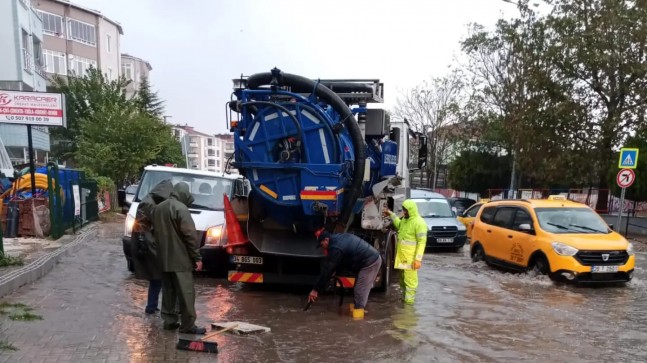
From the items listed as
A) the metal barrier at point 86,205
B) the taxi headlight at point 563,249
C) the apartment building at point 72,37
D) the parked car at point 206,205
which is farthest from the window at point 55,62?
the taxi headlight at point 563,249

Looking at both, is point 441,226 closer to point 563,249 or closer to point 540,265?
point 540,265

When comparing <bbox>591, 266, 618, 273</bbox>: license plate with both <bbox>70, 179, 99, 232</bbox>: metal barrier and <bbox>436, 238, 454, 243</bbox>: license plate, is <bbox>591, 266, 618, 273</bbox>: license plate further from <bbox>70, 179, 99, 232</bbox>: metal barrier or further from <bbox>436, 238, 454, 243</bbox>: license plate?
<bbox>70, 179, 99, 232</bbox>: metal barrier

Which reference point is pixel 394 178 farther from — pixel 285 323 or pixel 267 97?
pixel 285 323

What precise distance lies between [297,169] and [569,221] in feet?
21.1

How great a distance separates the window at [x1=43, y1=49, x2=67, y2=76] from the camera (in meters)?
41.9

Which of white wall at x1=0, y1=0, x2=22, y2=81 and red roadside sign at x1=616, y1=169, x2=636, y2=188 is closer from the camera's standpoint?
red roadside sign at x1=616, y1=169, x2=636, y2=188

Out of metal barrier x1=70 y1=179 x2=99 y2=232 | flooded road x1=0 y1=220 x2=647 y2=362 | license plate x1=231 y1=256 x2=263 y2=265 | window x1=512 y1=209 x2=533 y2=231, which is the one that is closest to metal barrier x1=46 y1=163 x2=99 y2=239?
metal barrier x1=70 y1=179 x2=99 y2=232

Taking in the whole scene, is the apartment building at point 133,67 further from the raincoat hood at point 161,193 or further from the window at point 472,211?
the raincoat hood at point 161,193

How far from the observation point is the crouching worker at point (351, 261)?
6742mm

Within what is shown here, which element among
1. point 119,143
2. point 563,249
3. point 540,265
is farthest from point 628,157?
point 119,143

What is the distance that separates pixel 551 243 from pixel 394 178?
352cm

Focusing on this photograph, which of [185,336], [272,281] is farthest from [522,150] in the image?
[185,336]

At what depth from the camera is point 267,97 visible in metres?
7.43

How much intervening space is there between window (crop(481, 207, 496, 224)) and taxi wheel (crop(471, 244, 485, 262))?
649 millimetres
